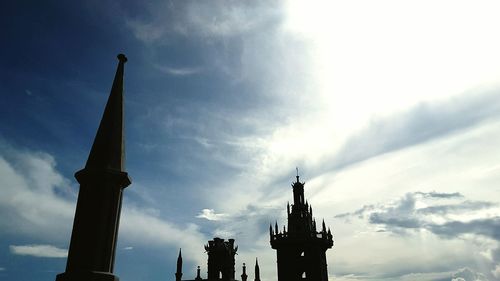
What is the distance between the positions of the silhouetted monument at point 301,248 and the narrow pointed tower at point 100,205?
4120 cm

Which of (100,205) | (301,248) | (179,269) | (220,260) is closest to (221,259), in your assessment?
(220,260)

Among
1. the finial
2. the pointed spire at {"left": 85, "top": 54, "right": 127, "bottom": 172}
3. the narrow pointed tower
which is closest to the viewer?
the narrow pointed tower

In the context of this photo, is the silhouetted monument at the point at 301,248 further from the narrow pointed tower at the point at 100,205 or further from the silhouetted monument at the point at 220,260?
the narrow pointed tower at the point at 100,205

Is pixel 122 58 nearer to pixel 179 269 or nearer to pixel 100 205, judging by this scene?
pixel 100 205

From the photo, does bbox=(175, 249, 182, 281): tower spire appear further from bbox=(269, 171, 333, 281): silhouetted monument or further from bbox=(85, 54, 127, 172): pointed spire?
bbox=(85, 54, 127, 172): pointed spire

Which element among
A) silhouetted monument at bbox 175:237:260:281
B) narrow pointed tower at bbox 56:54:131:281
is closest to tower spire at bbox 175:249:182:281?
silhouetted monument at bbox 175:237:260:281

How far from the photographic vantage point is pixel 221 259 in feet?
124

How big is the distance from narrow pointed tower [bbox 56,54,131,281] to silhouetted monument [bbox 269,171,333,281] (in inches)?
1622

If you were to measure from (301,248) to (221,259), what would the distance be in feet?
48.3

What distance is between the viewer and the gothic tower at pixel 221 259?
37.1 m

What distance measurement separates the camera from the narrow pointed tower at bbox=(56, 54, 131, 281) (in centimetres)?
855

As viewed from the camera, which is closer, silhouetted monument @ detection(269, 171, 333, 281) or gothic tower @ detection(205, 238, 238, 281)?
gothic tower @ detection(205, 238, 238, 281)

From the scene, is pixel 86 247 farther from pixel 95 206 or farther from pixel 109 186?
pixel 109 186

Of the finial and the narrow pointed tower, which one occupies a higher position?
the finial
